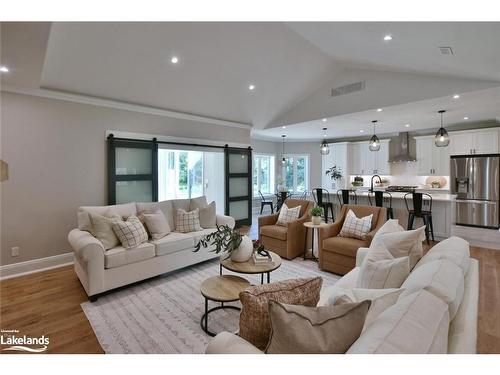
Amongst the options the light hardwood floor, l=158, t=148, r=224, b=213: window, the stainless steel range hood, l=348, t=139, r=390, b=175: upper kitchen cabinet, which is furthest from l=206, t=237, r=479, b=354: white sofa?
l=348, t=139, r=390, b=175: upper kitchen cabinet

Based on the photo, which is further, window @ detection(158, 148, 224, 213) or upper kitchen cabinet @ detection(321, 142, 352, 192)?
upper kitchen cabinet @ detection(321, 142, 352, 192)

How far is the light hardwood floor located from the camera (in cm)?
225

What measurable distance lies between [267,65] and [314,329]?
15.1 ft

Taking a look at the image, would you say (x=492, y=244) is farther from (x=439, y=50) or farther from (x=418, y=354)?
(x=418, y=354)

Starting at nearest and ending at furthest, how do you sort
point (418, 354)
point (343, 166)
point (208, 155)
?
1. point (418, 354)
2. point (208, 155)
3. point (343, 166)

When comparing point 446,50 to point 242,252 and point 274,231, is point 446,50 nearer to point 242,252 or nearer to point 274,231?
point 274,231

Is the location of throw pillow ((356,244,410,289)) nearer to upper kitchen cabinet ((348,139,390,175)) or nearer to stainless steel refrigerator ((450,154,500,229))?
stainless steel refrigerator ((450,154,500,229))

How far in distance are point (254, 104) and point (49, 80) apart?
375 cm

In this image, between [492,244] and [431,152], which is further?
[431,152]

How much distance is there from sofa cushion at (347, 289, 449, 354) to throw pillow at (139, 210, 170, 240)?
3.18 m

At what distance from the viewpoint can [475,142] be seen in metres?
6.30

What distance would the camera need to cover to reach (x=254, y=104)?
19.9 ft

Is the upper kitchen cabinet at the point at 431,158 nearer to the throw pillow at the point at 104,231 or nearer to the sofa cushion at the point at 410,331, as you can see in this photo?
the sofa cushion at the point at 410,331

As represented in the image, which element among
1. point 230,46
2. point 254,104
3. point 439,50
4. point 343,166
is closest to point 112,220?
point 230,46
